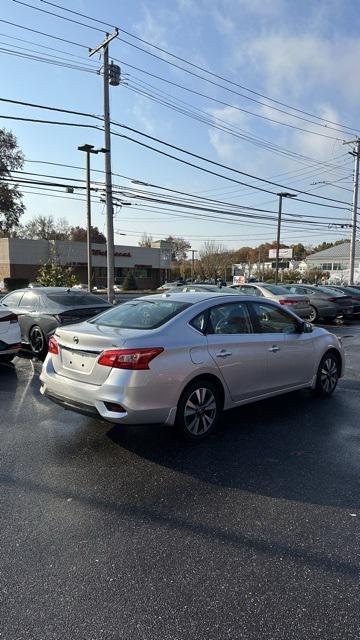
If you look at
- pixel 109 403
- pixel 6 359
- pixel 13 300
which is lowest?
pixel 6 359

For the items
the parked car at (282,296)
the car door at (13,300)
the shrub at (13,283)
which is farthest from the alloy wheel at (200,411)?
the shrub at (13,283)

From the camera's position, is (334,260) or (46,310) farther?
(334,260)

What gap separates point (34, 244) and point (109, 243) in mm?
33654

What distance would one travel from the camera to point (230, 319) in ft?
17.4

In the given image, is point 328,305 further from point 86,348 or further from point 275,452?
point 86,348

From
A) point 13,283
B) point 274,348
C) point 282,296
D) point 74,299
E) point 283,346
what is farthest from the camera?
point 13,283

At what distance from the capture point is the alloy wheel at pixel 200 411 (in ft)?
15.2

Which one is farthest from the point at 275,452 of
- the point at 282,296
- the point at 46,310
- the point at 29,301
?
the point at 282,296

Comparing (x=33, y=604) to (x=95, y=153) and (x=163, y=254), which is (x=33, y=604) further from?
(x=163, y=254)

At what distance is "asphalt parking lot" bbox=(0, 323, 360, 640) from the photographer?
2.35 metres

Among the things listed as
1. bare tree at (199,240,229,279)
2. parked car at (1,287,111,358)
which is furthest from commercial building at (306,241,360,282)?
parked car at (1,287,111,358)

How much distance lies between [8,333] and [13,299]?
216 cm

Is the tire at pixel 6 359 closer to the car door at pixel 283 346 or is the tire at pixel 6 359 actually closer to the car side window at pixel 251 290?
the car door at pixel 283 346

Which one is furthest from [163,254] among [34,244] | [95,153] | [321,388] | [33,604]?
[33,604]
